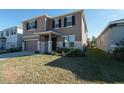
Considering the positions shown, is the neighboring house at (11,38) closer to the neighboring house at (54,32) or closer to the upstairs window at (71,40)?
the neighboring house at (54,32)

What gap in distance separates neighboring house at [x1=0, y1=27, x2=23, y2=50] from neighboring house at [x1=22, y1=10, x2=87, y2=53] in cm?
442

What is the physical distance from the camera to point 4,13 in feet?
54.1

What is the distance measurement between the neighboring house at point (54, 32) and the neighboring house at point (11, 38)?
14.5ft

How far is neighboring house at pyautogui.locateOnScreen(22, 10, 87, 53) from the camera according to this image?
16.1m

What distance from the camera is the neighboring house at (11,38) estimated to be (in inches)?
1003

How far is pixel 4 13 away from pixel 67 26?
740 cm

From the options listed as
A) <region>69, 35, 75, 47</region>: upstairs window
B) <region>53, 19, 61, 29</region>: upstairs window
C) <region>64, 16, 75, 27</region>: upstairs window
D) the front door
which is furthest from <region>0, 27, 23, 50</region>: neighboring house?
<region>69, 35, 75, 47</region>: upstairs window

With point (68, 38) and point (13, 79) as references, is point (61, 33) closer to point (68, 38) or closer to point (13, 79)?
point (68, 38)

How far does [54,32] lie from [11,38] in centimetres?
1298

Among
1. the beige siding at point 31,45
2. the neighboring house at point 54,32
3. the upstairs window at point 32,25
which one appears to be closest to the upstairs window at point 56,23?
the neighboring house at point 54,32

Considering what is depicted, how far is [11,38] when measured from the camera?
87.2 ft

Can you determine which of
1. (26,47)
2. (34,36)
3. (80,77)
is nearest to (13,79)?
(80,77)

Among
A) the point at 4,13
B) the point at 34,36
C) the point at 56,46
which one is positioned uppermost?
the point at 4,13

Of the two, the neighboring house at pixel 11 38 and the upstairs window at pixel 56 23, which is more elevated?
the upstairs window at pixel 56 23
